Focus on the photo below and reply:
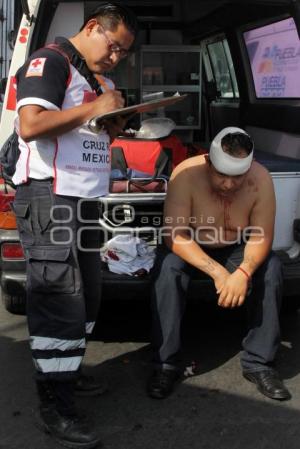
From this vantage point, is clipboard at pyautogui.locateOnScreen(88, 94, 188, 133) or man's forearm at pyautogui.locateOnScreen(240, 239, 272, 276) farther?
man's forearm at pyautogui.locateOnScreen(240, 239, 272, 276)

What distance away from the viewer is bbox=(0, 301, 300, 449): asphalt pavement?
2.80m

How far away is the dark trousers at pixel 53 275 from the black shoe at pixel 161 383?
0.60m

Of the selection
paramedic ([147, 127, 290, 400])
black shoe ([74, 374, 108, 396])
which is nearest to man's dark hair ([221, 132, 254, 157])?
paramedic ([147, 127, 290, 400])

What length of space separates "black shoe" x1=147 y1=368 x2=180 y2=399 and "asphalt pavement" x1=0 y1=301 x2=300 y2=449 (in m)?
0.04

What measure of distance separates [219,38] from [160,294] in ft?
10.9

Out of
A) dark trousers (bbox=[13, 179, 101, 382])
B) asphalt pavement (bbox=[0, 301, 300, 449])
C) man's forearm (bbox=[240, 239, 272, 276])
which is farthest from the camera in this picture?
man's forearm (bbox=[240, 239, 272, 276])

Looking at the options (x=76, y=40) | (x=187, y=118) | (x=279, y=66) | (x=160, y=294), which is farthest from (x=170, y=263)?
(x=187, y=118)

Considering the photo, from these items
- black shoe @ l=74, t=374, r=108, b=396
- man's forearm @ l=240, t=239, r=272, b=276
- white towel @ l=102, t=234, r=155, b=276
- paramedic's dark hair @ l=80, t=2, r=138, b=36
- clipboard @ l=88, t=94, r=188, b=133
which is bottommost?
black shoe @ l=74, t=374, r=108, b=396

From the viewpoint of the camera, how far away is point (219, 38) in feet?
18.9

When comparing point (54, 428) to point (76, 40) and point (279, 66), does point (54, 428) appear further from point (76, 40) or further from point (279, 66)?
point (279, 66)

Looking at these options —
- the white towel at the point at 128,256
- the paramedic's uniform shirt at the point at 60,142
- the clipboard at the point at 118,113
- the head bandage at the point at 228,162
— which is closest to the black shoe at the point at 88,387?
the white towel at the point at 128,256

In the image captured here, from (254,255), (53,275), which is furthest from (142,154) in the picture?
(53,275)

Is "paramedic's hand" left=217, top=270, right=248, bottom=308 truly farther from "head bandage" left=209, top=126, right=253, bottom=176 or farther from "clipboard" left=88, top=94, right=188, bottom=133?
"clipboard" left=88, top=94, right=188, bottom=133

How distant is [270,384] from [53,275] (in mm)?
1349
